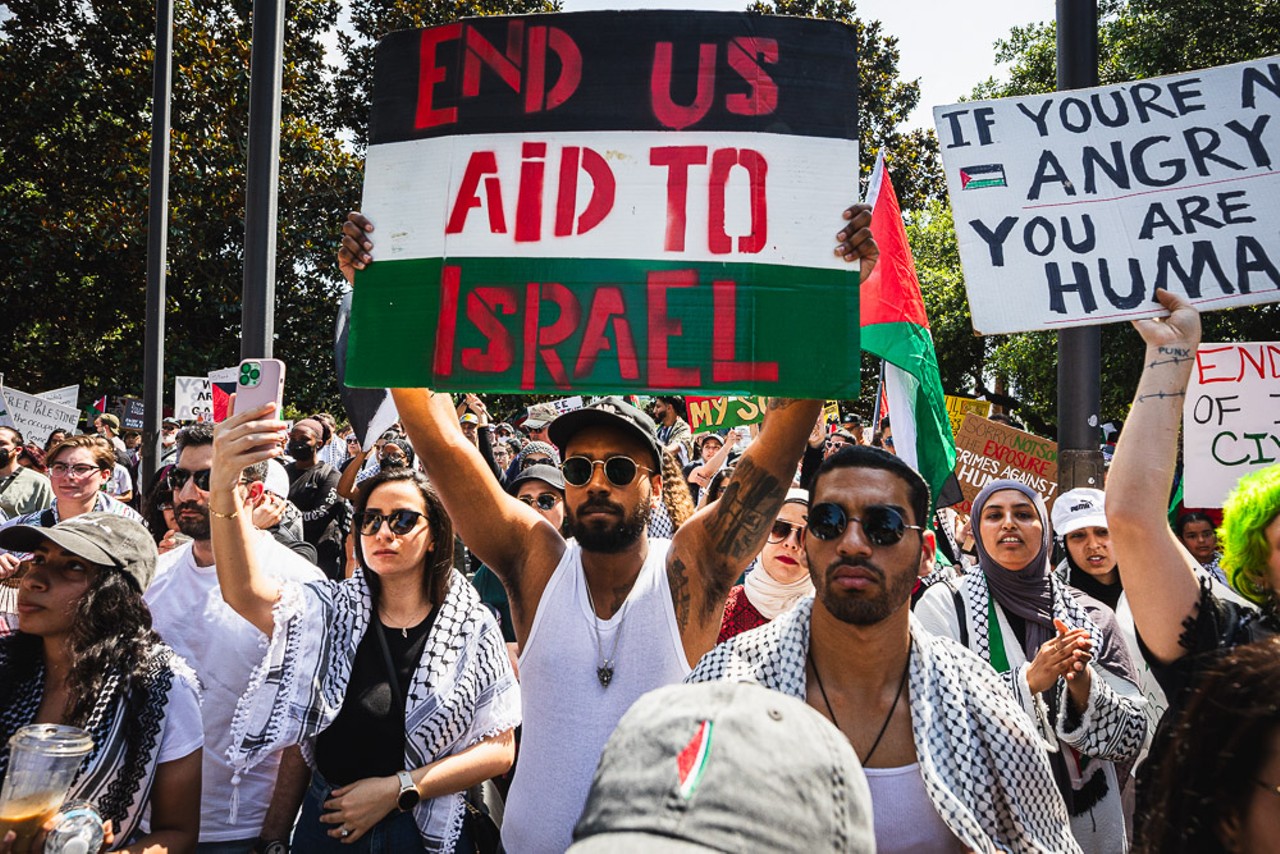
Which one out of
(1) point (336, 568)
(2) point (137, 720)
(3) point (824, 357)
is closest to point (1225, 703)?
(3) point (824, 357)

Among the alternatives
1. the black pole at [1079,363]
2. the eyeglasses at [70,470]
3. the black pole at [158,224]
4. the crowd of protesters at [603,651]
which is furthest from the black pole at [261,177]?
the black pole at [158,224]

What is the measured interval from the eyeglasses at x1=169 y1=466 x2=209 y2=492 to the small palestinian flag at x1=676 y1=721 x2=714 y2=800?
11.4 feet

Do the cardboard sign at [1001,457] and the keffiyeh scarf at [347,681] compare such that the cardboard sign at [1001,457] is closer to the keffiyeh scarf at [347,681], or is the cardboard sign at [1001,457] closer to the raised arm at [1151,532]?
the raised arm at [1151,532]

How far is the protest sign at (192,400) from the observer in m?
11.7

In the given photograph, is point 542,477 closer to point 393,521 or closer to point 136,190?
point 393,521

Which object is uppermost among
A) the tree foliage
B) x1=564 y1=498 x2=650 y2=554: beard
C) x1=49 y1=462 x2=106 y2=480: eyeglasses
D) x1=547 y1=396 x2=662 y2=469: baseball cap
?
the tree foliage

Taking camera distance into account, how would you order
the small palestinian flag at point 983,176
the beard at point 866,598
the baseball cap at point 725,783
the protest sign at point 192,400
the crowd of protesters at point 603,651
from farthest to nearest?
1. the protest sign at point 192,400
2. the small palestinian flag at point 983,176
3. the beard at point 866,598
4. the crowd of protesters at point 603,651
5. the baseball cap at point 725,783

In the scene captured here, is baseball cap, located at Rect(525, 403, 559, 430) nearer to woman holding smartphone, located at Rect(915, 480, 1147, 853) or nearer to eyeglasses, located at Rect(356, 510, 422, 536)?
woman holding smartphone, located at Rect(915, 480, 1147, 853)

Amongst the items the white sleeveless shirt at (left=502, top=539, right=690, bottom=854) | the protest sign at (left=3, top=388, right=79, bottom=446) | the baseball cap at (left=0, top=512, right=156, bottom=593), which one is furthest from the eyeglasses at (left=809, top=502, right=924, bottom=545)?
the protest sign at (left=3, top=388, right=79, bottom=446)

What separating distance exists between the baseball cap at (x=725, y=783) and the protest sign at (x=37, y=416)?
1124 centimetres

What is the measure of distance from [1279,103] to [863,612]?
249cm

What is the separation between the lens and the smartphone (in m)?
2.65

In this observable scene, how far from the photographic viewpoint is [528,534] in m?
2.80

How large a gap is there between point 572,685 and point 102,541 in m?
1.41
